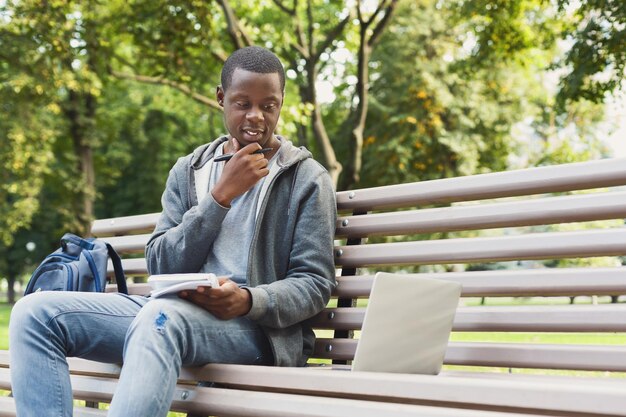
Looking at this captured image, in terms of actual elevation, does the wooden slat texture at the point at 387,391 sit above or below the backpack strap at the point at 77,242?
below

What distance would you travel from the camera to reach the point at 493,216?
2.97 m

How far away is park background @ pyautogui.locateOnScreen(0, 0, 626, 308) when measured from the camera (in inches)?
550

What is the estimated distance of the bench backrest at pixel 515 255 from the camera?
2684 millimetres

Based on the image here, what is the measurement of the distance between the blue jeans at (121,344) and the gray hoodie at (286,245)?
140 mm

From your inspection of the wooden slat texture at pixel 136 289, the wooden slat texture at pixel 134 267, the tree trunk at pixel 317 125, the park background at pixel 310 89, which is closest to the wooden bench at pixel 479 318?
the wooden slat texture at pixel 136 289

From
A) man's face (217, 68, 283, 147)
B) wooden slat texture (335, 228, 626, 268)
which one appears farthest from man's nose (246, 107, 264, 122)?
wooden slat texture (335, 228, 626, 268)

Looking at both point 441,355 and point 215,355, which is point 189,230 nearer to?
→ point 215,355

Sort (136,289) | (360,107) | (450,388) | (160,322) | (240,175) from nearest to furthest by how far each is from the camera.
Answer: (450,388)
(160,322)
(240,175)
(136,289)
(360,107)

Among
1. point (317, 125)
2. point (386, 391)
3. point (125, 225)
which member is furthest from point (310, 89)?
point (386, 391)

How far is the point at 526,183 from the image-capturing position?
2.91 metres

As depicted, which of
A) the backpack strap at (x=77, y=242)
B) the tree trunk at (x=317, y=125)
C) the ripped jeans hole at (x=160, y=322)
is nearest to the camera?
the ripped jeans hole at (x=160, y=322)

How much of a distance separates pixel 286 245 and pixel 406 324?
0.74m

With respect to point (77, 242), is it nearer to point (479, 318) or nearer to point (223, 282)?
point (223, 282)

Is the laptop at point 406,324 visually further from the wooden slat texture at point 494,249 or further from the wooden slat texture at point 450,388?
the wooden slat texture at point 494,249
